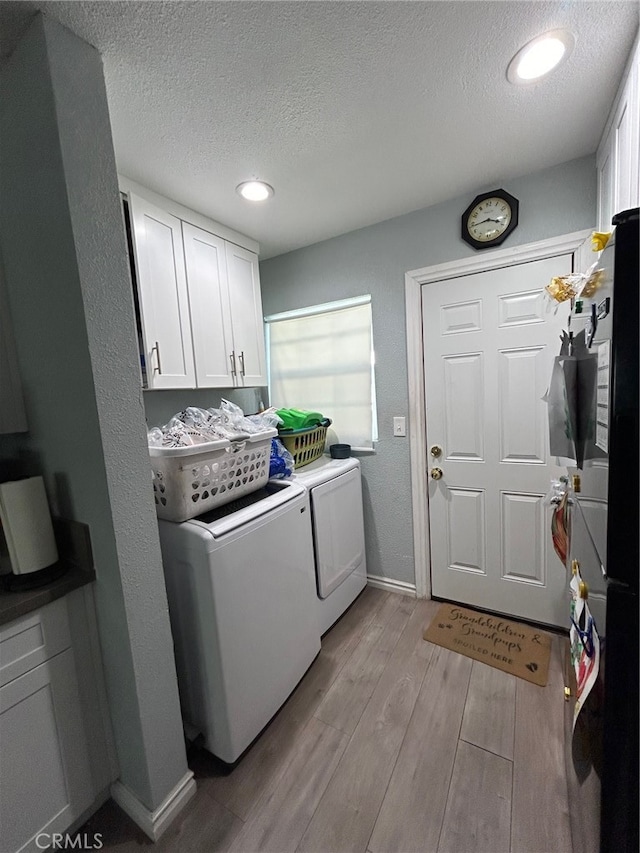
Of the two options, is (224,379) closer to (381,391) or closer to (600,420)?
(381,391)

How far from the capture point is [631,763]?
621 mm

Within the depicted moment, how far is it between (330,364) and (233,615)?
1604 millimetres

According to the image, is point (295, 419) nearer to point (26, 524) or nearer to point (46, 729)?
point (26, 524)

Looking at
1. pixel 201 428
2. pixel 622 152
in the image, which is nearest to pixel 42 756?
pixel 201 428

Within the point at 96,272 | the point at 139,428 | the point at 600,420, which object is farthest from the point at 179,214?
the point at 600,420

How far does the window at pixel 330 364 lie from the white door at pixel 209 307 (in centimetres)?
58

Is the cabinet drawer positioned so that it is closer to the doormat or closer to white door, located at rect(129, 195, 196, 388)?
white door, located at rect(129, 195, 196, 388)

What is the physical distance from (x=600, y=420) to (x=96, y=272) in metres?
1.31

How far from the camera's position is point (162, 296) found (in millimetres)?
1598

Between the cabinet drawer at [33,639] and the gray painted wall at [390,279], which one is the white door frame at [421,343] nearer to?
the gray painted wall at [390,279]

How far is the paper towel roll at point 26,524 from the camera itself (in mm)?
1011

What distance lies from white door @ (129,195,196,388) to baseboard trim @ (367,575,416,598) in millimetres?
1736

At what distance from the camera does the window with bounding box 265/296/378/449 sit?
220 centimetres

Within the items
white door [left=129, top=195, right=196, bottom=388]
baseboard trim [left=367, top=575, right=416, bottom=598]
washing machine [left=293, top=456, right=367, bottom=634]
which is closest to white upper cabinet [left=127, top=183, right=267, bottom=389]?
white door [left=129, top=195, right=196, bottom=388]
